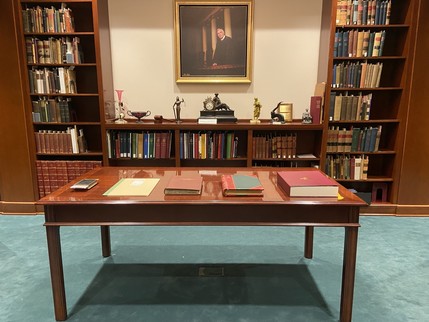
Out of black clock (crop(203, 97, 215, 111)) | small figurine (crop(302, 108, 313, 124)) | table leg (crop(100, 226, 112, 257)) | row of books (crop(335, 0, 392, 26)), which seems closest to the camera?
table leg (crop(100, 226, 112, 257))

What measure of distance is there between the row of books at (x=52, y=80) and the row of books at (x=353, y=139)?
106 inches

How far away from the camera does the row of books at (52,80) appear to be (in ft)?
10.6

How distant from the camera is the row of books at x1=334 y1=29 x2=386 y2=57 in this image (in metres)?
3.14

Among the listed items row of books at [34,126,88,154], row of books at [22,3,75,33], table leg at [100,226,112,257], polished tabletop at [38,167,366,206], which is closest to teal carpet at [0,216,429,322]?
table leg at [100,226,112,257]

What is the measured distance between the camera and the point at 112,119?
11.5 ft

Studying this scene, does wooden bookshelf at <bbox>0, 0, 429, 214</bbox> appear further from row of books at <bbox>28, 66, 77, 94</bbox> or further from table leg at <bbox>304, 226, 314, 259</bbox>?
table leg at <bbox>304, 226, 314, 259</bbox>

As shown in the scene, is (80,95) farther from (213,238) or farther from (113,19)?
(213,238)

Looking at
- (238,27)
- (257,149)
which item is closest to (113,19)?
(238,27)

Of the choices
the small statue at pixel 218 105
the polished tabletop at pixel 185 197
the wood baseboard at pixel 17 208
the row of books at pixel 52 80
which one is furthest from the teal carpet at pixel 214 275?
the row of books at pixel 52 80

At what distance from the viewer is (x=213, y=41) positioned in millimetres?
3439

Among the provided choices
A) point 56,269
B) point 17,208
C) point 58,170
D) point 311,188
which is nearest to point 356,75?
point 311,188

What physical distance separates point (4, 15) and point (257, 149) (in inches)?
108

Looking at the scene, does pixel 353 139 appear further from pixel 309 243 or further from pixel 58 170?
pixel 58 170

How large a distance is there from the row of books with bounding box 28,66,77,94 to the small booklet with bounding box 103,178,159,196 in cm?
180
